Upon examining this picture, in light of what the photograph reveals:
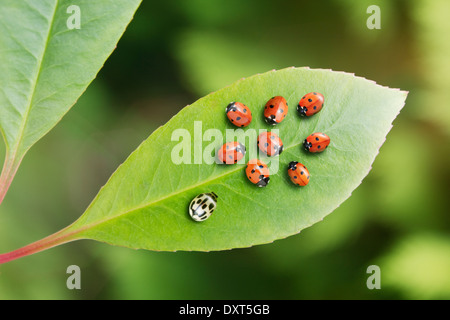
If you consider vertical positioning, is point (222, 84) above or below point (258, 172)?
above

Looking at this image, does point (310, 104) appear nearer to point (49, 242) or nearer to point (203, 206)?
point (203, 206)

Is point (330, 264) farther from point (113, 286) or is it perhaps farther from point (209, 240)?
point (209, 240)

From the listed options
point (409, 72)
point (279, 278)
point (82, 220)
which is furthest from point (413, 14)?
point (82, 220)

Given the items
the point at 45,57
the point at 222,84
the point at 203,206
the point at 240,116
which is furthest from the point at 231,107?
the point at 222,84

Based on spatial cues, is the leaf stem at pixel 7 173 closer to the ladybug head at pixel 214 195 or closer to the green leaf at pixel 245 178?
the green leaf at pixel 245 178

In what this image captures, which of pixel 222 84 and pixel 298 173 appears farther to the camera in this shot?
pixel 222 84

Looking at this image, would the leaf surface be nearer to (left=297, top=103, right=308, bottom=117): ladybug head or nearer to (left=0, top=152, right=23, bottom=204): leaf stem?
(left=297, top=103, right=308, bottom=117): ladybug head
